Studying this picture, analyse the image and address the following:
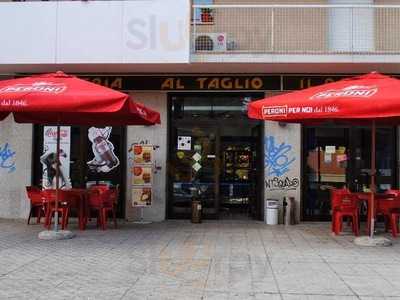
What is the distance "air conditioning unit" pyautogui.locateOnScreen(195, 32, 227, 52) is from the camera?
1308 centimetres

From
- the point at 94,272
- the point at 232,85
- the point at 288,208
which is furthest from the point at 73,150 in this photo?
the point at 94,272

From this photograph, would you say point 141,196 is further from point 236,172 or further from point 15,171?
point 15,171

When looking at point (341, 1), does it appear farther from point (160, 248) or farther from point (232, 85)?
point (160, 248)

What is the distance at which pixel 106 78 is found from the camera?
1378 cm

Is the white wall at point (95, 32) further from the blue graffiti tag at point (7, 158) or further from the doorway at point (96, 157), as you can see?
the blue graffiti tag at point (7, 158)

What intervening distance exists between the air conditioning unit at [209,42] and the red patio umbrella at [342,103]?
3.26 meters

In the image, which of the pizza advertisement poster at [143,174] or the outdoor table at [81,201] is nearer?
the outdoor table at [81,201]

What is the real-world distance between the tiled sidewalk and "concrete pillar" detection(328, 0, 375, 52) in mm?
4476

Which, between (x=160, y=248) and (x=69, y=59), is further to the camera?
(x=69, y=59)

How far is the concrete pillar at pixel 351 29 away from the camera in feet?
42.9

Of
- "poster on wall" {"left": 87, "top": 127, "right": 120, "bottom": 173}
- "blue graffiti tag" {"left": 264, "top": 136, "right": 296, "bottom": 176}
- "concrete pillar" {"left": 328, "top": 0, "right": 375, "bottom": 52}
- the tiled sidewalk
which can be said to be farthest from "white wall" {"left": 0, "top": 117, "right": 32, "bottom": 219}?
"concrete pillar" {"left": 328, "top": 0, "right": 375, "bottom": 52}

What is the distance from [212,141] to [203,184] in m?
1.06

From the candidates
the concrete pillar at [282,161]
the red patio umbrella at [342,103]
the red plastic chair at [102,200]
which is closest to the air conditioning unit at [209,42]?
the concrete pillar at [282,161]

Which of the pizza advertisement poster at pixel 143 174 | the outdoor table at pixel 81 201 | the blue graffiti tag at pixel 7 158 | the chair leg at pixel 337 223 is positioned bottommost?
the chair leg at pixel 337 223
